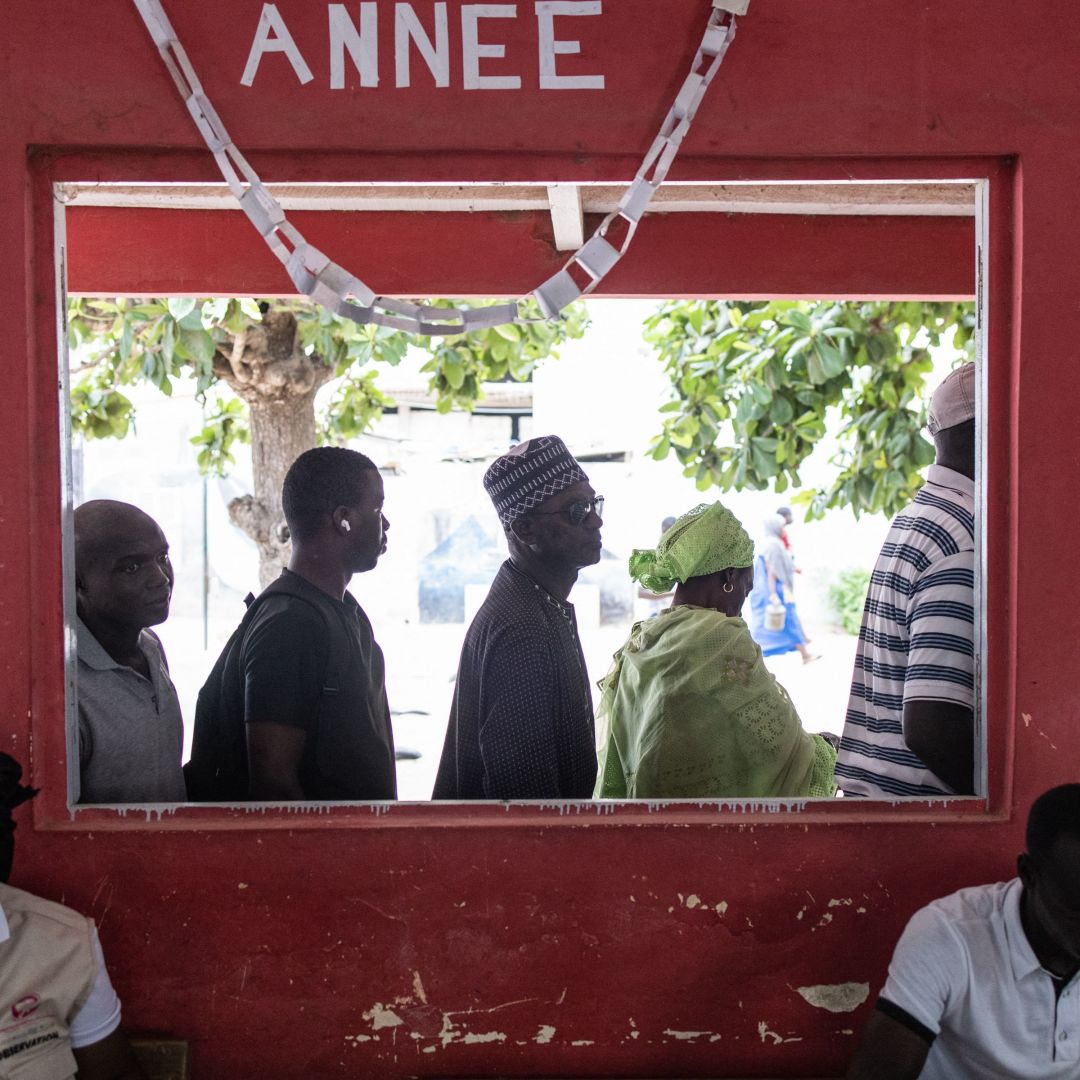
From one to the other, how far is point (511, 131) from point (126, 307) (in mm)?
3976

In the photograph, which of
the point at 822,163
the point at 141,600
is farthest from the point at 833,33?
the point at 141,600

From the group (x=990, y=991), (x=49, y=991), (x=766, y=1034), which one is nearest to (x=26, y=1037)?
(x=49, y=991)

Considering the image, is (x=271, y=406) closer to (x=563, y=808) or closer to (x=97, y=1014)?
(x=563, y=808)

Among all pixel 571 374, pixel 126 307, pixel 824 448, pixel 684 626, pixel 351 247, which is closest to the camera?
pixel 684 626

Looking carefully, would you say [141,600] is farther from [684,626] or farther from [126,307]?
[126,307]

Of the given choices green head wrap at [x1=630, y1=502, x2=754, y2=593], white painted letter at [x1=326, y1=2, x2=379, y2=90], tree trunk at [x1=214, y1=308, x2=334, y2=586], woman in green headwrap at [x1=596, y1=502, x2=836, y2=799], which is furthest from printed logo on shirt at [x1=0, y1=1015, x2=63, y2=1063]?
tree trunk at [x1=214, y1=308, x2=334, y2=586]

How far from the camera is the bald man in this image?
7.61ft

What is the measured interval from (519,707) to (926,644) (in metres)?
0.81

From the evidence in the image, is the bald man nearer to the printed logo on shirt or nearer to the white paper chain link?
the printed logo on shirt

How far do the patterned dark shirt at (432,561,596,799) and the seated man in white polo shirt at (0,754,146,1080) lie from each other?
0.79m

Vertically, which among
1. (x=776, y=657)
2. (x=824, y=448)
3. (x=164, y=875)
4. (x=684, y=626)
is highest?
(x=824, y=448)

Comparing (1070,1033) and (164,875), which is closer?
(1070,1033)

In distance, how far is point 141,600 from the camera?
7.94 ft

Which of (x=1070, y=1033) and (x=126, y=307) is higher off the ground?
(x=126, y=307)
